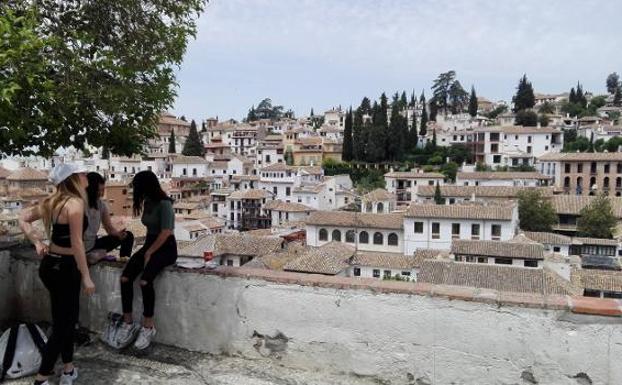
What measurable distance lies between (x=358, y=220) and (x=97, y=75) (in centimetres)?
3146

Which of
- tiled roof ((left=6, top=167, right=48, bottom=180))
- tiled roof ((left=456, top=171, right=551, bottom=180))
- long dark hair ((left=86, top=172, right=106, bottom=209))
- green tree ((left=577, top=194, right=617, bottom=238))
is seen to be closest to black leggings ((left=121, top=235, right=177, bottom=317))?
long dark hair ((left=86, top=172, right=106, bottom=209))

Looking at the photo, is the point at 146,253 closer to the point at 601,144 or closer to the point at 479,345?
the point at 479,345

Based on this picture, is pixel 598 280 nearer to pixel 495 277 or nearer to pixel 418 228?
pixel 495 277

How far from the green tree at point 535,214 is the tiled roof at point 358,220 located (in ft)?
36.5

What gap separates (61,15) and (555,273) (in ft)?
80.6

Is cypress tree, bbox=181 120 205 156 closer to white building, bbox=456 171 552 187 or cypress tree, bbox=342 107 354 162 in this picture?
cypress tree, bbox=342 107 354 162

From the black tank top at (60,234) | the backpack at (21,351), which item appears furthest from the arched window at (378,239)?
the black tank top at (60,234)

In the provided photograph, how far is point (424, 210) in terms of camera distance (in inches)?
1399

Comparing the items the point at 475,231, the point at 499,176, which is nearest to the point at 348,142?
the point at 499,176

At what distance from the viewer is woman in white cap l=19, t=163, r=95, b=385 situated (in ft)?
11.3

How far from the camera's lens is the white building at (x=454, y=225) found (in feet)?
112

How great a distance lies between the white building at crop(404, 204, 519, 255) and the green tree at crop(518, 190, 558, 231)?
5.93 metres

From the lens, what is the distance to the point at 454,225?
115ft

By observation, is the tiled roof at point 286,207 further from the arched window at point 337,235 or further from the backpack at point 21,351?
the backpack at point 21,351
